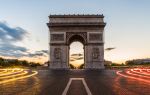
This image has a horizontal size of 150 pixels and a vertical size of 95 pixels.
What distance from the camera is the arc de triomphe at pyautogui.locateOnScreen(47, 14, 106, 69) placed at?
2378 inches

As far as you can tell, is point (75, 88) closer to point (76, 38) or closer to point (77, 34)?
point (77, 34)

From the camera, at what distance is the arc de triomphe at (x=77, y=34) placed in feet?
198

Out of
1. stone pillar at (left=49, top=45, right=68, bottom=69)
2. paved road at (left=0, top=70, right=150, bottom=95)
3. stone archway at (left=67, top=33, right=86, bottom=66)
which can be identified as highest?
stone archway at (left=67, top=33, right=86, bottom=66)

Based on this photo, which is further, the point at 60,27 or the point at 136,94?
the point at 60,27

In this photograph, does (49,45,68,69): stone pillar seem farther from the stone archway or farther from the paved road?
the paved road

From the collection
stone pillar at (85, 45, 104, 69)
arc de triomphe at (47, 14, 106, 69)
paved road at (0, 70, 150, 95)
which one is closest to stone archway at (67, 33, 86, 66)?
arc de triomphe at (47, 14, 106, 69)

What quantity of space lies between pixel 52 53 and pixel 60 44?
2.07 meters

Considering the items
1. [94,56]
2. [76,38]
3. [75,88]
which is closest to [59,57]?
[76,38]

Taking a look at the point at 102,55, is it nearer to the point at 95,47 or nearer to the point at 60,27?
the point at 95,47

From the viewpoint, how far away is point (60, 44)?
6056cm

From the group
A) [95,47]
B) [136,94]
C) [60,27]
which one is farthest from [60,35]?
[136,94]

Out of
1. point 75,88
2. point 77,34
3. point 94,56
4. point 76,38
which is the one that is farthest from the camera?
point 76,38

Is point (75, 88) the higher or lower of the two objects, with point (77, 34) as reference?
lower

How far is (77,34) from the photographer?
61000mm
